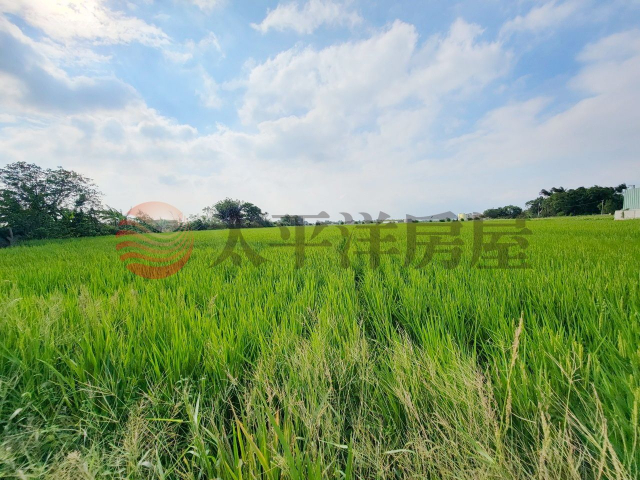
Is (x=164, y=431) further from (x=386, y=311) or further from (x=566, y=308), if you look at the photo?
(x=566, y=308)

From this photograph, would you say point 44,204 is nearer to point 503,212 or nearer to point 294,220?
point 294,220

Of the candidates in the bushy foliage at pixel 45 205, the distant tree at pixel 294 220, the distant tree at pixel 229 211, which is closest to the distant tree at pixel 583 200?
the distant tree at pixel 294 220

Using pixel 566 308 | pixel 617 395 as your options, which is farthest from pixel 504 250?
pixel 617 395

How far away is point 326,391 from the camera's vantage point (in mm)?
969

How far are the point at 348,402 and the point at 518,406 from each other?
640mm

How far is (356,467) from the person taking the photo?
0.78 m

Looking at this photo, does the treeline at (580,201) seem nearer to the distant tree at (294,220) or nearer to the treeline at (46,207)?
the distant tree at (294,220)

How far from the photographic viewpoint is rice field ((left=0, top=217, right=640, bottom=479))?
0.71 metres

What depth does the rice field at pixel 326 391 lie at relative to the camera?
28.0 inches

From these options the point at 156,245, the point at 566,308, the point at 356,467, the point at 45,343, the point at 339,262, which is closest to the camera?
the point at 356,467

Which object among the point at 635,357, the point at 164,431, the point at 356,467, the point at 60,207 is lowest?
the point at 356,467
